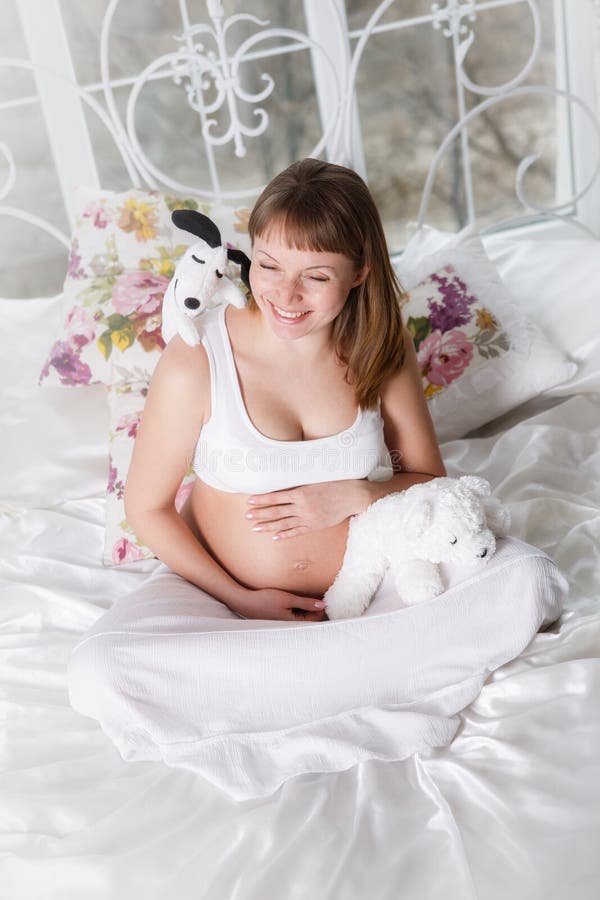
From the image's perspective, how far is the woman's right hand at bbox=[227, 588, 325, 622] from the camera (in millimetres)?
1601

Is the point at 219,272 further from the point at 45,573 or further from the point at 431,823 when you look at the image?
the point at 431,823

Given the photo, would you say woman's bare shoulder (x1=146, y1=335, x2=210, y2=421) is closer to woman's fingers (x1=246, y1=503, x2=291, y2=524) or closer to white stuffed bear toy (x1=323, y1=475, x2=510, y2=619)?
woman's fingers (x1=246, y1=503, x2=291, y2=524)

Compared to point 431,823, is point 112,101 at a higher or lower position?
higher

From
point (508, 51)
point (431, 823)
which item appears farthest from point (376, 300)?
point (508, 51)

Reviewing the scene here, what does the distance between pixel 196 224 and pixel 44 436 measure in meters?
0.88

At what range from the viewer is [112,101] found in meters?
2.50

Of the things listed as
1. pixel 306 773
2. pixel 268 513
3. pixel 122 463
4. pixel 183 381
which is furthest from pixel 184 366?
pixel 306 773

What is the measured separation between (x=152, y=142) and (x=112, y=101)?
168 mm

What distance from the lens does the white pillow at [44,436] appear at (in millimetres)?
2158

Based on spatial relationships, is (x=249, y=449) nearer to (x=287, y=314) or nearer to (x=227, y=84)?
(x=287, y=314)

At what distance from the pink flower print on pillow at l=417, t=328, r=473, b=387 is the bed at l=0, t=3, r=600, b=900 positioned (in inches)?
1.2

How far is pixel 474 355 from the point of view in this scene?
87.4 inches

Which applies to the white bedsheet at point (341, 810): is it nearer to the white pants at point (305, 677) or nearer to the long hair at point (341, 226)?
the white pants at point (305, 677)

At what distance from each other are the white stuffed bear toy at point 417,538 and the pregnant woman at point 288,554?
1.3 inches
